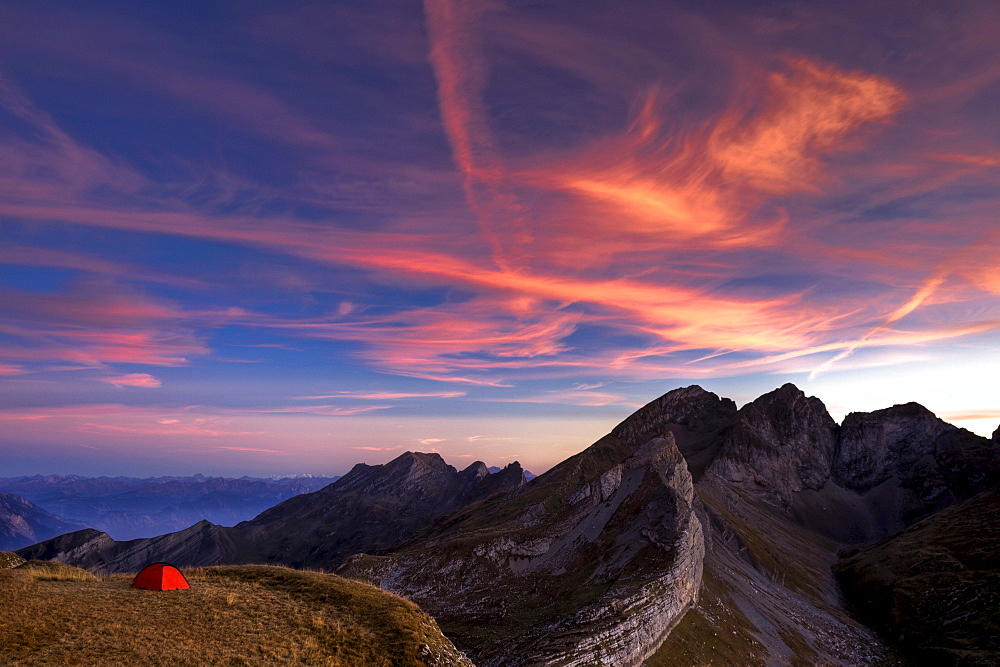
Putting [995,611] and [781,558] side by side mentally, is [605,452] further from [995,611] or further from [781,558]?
[995,611]

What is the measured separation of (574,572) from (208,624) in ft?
263

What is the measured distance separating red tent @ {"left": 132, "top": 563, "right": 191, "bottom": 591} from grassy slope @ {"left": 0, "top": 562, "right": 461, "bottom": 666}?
848 millimetres

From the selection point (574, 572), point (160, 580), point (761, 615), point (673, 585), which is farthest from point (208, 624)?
point (761, 615)

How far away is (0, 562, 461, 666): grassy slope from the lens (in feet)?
76.8

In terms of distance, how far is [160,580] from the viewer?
108 ft

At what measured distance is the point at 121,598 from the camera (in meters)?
30.1

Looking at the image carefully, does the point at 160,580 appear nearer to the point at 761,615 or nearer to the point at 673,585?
the point at 673,585

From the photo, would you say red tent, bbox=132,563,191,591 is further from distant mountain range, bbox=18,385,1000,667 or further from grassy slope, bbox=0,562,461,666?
distant mountain range, bbox=18,385,1000,667

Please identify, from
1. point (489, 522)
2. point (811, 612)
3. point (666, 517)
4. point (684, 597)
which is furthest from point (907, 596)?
point (489, 522)

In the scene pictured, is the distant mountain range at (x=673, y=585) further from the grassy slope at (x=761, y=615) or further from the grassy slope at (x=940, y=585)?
the grassy slope at (x=940, y=585)

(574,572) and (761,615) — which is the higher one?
(574,572)

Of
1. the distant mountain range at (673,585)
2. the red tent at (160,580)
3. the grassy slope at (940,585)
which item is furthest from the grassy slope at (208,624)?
the grassy slope at (940,585)

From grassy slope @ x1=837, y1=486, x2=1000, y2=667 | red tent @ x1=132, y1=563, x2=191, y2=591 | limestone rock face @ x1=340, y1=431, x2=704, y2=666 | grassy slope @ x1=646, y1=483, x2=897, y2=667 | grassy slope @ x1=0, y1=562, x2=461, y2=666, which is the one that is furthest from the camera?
grassy slope @ x1=837, y1=486, x2=1000, y2=667

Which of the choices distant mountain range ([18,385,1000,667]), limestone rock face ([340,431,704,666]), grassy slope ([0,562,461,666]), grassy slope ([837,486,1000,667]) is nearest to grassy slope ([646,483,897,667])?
distant mountain range ([18,385,1000,667])
